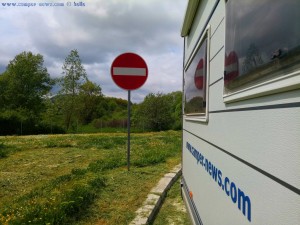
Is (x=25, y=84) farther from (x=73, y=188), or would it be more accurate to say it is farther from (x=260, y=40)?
(x=260, y=40)

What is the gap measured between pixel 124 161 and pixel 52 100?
39.5 m

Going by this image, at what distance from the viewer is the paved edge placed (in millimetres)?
4141

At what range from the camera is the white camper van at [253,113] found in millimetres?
1106

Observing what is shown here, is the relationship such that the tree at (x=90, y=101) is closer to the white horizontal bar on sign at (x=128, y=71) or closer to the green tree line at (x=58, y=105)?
the green tree line at (x=58, y=105)

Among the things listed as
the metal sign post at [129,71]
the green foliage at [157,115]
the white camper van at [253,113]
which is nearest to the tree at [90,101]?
the green foliage at [157,115]

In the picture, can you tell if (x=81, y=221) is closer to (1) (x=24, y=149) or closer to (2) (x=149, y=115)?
(1) (x=24, y=149)

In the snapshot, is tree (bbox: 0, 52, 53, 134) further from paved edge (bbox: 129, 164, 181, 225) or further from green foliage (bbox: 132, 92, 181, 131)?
paved edge (bbox: 129, 164, 181, 225)

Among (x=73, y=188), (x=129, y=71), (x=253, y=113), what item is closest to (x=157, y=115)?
(x=129, y=71)

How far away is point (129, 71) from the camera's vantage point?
6.90 m

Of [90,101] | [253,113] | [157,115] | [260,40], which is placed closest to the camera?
[260,40]

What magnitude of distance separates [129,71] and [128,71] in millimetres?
20

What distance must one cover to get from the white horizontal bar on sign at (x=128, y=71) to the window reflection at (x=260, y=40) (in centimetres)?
493

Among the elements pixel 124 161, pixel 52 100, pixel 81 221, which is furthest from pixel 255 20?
A: pixel 52 100

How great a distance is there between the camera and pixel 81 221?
3953 millimetres
